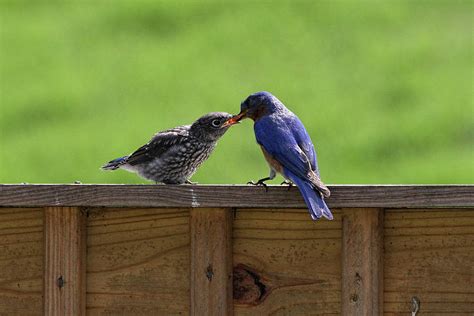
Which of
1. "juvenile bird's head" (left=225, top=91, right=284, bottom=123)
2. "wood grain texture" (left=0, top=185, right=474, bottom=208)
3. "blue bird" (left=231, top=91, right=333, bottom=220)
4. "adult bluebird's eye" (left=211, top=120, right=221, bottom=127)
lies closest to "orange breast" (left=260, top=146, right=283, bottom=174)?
Answer: "blue bird" (left=231, top=91, right=333, bottom=220)

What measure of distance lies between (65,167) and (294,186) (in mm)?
11989

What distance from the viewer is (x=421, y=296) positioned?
4.46m

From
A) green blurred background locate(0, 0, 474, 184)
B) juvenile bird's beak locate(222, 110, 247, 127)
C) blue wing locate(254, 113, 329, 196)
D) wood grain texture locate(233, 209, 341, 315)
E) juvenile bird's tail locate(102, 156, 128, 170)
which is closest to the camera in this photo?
wood grain texture locate(233, 209, 341, 315)

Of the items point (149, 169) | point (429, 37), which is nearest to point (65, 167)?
point (429, 37)

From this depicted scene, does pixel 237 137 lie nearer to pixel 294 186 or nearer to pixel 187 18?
pixel 187 18

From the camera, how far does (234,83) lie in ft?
62.8

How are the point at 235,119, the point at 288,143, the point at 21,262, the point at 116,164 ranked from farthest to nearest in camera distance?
the point at 116,164 → the point at 235,119 → the point at 288,143 → the point at 21,262

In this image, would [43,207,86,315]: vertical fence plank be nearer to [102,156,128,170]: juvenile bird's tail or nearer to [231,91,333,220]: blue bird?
[231,91,333,220]: blue bird

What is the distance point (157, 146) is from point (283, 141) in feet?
4.76

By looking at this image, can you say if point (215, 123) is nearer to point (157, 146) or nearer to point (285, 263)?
point (157, 146)

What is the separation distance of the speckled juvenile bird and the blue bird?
751 mm

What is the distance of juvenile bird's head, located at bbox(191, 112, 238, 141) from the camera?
6.84m

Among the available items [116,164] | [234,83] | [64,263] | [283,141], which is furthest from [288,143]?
[234,83]

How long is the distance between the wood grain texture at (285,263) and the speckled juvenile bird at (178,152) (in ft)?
7.15
